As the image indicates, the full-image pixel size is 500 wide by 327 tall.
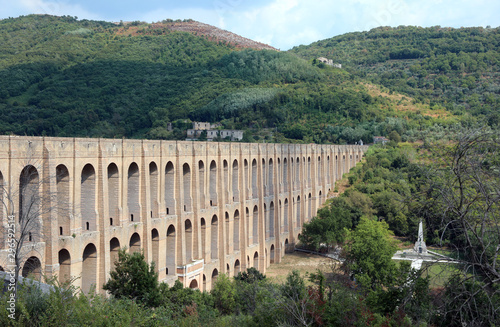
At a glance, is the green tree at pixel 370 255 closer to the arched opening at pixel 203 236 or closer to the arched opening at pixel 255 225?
the arched opening at pixel 255 225

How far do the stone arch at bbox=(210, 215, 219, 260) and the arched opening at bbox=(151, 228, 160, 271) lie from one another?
9277mm

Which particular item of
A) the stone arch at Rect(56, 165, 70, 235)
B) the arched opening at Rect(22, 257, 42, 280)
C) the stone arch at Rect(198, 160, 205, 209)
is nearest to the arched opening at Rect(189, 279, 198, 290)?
the stone arch at Rect(198, 160, 205, 209)

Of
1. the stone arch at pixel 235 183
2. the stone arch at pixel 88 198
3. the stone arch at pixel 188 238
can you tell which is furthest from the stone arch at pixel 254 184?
the stone arch at pixel 88 198

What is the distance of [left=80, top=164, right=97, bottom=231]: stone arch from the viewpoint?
27031 millimetres

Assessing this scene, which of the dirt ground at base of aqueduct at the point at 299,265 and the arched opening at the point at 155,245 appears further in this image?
the dirt ground at base of aqueduct at the point at 299,265

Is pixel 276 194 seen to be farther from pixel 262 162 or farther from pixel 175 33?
pixel 175 33

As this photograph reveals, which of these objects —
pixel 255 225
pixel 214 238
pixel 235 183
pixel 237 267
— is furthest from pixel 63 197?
pixel 255 225

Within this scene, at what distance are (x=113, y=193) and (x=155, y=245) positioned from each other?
5567mm

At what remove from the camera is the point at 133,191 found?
31.5 meters

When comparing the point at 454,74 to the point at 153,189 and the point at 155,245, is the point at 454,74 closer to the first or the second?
the point at 153,189

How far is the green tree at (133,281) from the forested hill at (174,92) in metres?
55.5

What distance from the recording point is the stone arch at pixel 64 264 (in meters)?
24.5

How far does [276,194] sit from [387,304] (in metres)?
38.2

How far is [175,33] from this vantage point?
174625 millimetres
